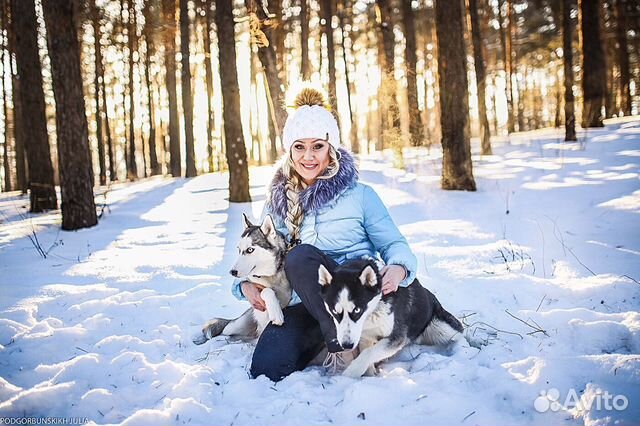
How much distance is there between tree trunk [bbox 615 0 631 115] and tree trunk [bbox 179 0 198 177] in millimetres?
18647

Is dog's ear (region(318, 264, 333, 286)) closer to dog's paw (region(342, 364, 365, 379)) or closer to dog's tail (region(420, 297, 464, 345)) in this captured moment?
dog's paw (region(342, 364, 365, 379))

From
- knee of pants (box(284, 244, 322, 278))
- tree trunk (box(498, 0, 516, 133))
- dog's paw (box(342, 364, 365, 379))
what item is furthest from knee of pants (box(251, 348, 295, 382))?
tree trunk (box(498, 0, 516, 133))

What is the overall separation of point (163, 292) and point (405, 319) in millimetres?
2865

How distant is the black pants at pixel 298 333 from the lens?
266 cm

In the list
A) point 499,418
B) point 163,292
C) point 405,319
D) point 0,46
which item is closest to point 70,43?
point 163,292

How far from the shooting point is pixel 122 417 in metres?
2.26

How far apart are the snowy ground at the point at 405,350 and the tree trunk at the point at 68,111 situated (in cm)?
67

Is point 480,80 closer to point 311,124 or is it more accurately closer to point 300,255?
point 311,124

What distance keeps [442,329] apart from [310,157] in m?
1.71

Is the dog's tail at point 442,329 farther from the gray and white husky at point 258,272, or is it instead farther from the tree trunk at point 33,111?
the tree trunk at point 33,111

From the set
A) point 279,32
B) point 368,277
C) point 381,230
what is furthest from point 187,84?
point 368,277

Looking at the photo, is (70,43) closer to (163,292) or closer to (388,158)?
(163,292)

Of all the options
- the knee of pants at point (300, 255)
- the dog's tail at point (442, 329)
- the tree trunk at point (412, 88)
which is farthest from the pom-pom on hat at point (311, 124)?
the tree trunk at point (412, 88)

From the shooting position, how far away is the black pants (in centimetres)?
266
